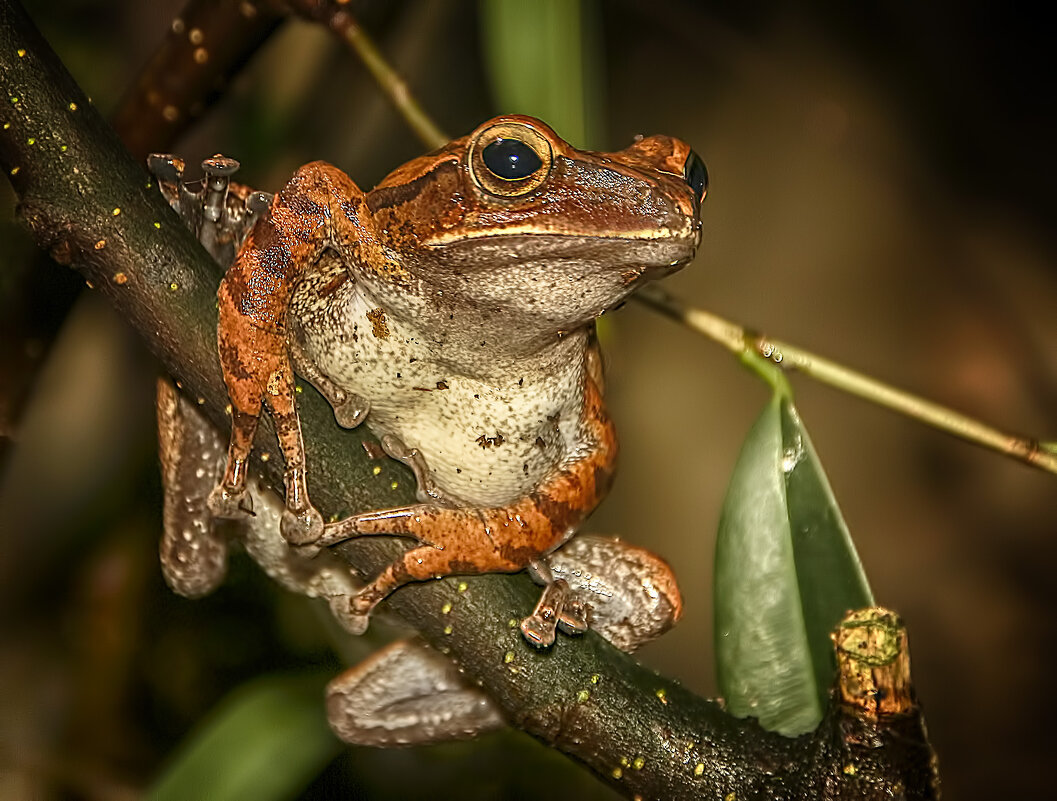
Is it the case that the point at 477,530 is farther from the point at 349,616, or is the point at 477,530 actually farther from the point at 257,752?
the point at 257,752

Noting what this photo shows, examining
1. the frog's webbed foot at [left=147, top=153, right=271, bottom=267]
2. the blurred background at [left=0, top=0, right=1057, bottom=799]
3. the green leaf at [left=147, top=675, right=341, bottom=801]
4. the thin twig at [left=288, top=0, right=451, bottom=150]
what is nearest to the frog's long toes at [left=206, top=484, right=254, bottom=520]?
the frog's webbed foot at [left=147, top=153, right=271, bottom=267]

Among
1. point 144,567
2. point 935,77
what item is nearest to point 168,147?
point 144,567

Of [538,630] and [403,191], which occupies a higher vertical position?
[403,191]

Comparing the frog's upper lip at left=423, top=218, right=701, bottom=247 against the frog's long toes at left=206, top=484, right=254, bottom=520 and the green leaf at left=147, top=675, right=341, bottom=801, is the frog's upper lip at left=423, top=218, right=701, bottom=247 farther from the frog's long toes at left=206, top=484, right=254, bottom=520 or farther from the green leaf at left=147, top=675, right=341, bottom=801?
the green leaf at left=147, top=675, right=341, bottom=801

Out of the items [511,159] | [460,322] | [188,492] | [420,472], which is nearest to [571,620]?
[420,472]

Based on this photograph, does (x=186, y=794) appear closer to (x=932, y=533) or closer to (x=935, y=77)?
(x=932, y=533)

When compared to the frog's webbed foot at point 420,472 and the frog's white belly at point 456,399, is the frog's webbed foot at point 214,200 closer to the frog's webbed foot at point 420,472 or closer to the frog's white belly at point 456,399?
the frog's white belly at point 456,399

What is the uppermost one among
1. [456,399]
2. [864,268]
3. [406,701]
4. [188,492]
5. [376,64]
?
[864,268]
